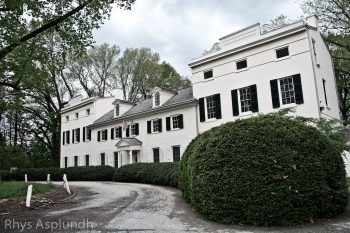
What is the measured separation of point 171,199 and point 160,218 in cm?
372

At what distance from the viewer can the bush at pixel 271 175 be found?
740 cm

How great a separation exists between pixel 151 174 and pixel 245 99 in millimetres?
8246

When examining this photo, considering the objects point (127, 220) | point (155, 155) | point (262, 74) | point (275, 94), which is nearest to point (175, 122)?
point (155, 155)

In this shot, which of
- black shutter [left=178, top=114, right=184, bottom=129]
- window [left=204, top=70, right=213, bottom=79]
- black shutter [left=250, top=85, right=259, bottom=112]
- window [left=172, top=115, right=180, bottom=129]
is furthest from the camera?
window [left=172, top=115, right=180, bottom=129]

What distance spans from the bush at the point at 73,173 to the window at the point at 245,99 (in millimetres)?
12091

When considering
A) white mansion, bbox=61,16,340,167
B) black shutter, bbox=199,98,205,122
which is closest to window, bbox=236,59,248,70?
white mansion, bbox=61,16,340,167

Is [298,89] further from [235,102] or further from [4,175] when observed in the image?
[4,175]

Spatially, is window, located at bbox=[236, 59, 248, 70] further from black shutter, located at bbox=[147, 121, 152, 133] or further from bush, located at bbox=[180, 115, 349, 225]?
bush, located at bbox=[180, 115, 349, 225]

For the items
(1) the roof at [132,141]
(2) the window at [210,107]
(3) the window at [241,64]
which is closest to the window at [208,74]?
(2) the window at [210,107]

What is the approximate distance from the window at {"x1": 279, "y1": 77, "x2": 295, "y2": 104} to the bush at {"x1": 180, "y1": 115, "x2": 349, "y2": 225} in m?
10.1

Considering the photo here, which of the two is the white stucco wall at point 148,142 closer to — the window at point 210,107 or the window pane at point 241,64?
the window at point 210,107

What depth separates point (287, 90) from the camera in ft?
60.4

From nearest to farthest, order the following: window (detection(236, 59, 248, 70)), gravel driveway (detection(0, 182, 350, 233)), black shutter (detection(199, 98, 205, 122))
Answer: gravel driveway (detection(0, 182, 350, 233)) < window (detection(236, 59, 248, 70)) < black shutter (detection(199, 98, 205, 122))

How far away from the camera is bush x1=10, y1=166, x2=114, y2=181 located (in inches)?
965
